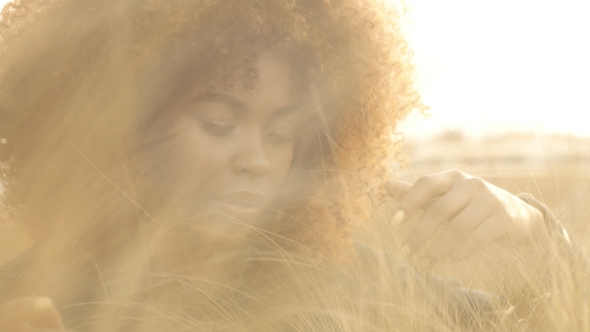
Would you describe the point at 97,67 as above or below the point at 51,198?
above

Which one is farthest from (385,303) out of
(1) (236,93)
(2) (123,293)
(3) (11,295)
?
(3) (11,295)

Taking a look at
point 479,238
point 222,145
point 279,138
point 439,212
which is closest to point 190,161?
point 222,145

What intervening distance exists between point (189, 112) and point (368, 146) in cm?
76

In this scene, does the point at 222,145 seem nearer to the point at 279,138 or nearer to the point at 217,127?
the point at 217,127

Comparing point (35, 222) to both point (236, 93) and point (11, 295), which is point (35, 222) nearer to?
point (11, 295)

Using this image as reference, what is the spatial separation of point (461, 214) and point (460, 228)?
0.04 meters

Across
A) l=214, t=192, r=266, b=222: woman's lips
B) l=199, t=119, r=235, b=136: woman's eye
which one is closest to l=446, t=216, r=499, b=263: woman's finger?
l=214, t=192, r=266, b=222: woman's lips

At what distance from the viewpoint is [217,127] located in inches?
53.8

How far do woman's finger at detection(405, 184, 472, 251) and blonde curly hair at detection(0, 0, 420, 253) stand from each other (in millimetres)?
157

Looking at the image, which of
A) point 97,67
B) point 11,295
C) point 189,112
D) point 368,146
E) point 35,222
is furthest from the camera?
point 368,146

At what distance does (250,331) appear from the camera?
1030 mm

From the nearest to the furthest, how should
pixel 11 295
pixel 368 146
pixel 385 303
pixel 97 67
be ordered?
1. pixel 385 303
2. pixel 11 295
3. pixel 97 67
4. pixel 368 146

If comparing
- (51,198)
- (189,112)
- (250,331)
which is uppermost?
(189,112)

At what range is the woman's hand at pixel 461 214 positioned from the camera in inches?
52.7
